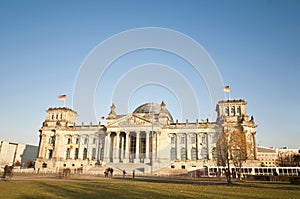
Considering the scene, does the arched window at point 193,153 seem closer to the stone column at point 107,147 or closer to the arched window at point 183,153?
the arched window at point 183,153

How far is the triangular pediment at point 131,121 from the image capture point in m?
71.9

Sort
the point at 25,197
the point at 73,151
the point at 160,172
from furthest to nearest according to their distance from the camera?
the point at 73,151 → the point at 160,172 → the point at 25,197

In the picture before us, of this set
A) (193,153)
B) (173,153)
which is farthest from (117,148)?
(193,153)

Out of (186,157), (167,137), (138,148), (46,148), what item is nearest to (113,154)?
(138,148)

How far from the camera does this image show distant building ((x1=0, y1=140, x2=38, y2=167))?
362 feet

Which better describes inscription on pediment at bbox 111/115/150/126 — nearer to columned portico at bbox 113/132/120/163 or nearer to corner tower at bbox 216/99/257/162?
columned portico at bbox 113/132/120/163

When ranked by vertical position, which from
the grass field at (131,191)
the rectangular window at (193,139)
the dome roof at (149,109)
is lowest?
the grass field at (131,191)

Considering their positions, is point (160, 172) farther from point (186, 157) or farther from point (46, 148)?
point (46, 148)

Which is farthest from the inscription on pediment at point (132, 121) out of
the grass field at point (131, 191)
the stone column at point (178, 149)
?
the grass field at point (131, 191)

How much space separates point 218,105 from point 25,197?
69.3 meters

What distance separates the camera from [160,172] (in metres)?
56.6

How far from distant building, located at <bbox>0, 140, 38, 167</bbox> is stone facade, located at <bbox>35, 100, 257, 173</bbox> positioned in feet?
140

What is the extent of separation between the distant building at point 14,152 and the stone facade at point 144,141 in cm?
4252

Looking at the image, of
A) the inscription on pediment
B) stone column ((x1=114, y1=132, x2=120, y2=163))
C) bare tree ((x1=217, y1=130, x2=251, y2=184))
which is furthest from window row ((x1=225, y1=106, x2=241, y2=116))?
stone column ((x1=114, y1=132, x2=120, y2=163))
